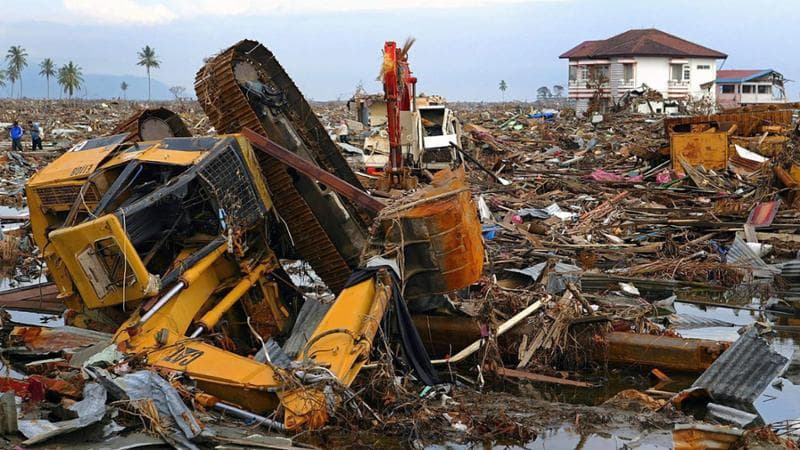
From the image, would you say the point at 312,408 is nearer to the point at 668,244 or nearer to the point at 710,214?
the point at 668,244

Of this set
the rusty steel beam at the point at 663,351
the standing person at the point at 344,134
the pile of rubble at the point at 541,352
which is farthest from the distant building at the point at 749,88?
the rusty steel beam at the point at 663,351

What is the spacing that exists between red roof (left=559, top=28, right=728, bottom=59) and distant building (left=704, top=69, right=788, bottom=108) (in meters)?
2.47

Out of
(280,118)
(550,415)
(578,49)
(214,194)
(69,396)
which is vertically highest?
(578,49)

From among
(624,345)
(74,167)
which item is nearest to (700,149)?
(624,345)

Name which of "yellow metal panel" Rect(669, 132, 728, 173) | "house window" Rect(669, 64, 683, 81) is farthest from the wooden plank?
"house window" Rect(669, 64, 683, 81)

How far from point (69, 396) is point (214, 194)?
225 cm

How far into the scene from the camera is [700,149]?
65.2 ft

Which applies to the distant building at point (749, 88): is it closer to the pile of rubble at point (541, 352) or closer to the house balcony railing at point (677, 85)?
the house balcony railing at point (677, 85)

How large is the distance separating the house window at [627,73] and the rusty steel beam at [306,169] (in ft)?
161

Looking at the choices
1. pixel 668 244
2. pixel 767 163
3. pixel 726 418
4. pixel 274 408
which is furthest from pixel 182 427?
pixel 767 163

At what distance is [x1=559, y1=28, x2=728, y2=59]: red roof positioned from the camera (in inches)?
2168

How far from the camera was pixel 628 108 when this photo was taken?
43.3m

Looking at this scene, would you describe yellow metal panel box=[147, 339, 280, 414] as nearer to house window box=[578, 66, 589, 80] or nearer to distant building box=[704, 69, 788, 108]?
house window box=[578, 66, 589, 80]

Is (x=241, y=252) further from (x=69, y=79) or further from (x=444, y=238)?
(x=69, y=79)
